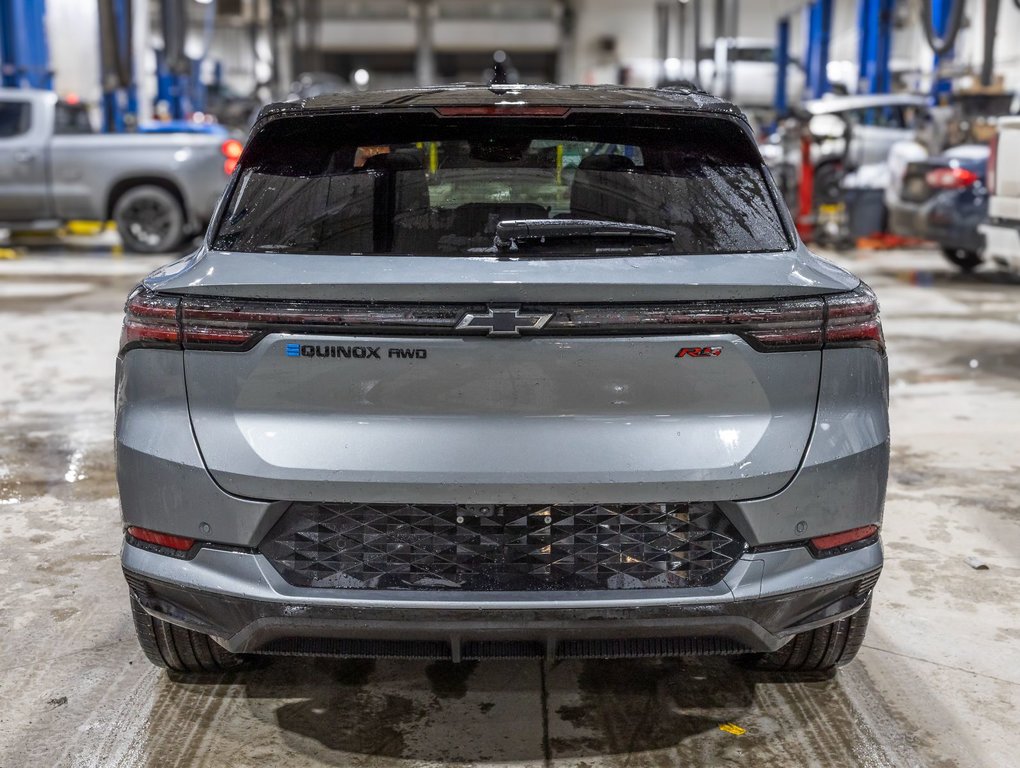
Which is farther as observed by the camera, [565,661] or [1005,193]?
[1005,193]

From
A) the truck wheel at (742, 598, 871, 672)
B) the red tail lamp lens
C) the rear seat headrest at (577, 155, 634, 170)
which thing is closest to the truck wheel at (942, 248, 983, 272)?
the truck wheel at (742, 598, 871, 672)

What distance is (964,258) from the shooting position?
13.1 m

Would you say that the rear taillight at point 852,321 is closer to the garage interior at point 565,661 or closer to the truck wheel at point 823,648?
the truck wheel at point 823,648

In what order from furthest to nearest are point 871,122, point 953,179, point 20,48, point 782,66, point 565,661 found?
point 782,66 → point 871,122 → point 20,48 → point 953,179 → point 565,661

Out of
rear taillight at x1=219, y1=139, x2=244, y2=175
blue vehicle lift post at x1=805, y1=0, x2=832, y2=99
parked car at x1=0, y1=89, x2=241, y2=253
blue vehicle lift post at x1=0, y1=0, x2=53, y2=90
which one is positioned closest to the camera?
parked car at x1=0, y1=89, x2=241, y2=253

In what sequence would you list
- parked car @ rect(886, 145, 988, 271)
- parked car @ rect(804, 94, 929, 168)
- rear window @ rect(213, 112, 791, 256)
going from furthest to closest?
parked car @ rect(804, 94, 929, 168) < parked car @ rect(886, 145, 988, 271) < rear window @ rect(213, 112, 791, 256)

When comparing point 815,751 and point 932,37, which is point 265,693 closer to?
point 815,751

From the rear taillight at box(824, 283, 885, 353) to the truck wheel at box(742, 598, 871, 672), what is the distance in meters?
0.73

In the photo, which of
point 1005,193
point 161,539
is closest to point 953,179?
point 1005,193

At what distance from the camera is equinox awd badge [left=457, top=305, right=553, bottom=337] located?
97.3 inches

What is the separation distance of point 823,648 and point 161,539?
5.58 ft

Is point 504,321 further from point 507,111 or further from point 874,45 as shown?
point 874,45

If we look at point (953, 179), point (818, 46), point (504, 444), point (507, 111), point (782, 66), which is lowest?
point (953, 179)

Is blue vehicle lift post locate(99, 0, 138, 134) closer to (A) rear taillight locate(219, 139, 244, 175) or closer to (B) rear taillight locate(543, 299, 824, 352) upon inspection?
(A) rear taillight locate(219, 139, 244, 175)
